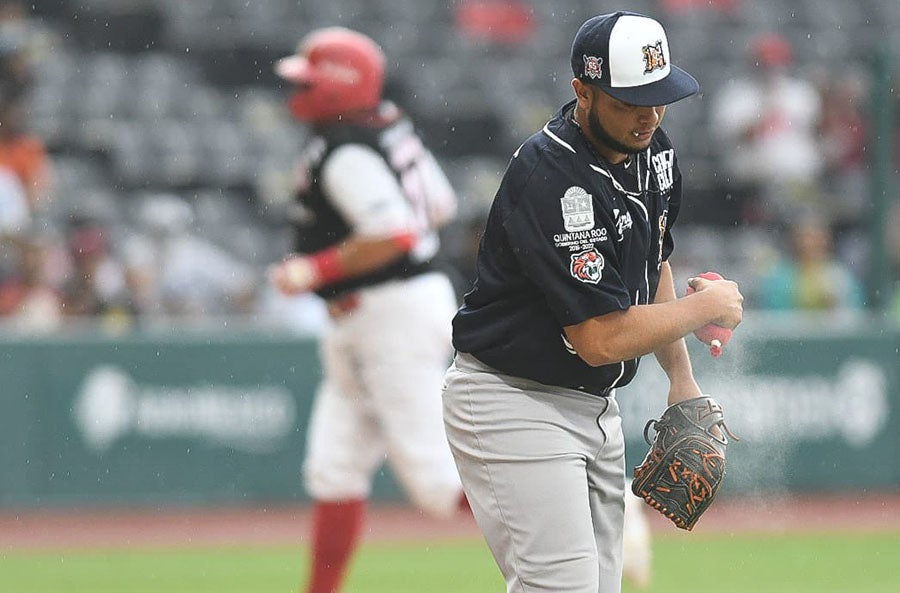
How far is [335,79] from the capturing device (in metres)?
7.26

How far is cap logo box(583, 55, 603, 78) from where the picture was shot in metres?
4.16

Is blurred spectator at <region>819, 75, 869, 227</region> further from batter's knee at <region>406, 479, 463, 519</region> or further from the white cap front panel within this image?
the white cap front panel

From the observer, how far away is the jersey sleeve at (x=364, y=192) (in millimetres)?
6871

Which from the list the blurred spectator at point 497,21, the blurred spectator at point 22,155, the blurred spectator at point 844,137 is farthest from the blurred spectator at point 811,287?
the blurred spectator at point 22,155

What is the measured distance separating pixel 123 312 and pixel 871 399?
548 cm

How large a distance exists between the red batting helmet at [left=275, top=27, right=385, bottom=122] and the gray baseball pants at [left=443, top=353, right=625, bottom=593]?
115 inches

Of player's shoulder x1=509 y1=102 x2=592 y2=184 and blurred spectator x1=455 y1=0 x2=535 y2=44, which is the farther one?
blurred spectator x1=455 y1=0 x2=535 y2=44

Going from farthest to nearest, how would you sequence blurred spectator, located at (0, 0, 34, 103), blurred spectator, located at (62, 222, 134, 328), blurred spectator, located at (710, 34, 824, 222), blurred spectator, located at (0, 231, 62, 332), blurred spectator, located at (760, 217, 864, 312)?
blurred spectator, located at (710, 34, 824, 222) < blurred spectator, located at (0, 0, 34, 103) < blurred spectator, located at (760, 217, 864, 312) < blurred spectator, located at (62, 222, 134, 328) < blurred spectator, located at (0, 231, 62, 332)

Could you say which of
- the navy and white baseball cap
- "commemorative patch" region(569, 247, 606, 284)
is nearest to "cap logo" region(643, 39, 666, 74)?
the navy and white baseball cap

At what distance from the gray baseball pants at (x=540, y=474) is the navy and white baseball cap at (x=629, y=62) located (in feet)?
2.80

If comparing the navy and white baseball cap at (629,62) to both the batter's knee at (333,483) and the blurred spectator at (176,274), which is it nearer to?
the batter's knee at (333,483)

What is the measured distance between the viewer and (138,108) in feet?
48.5

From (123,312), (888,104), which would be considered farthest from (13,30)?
(888,104)

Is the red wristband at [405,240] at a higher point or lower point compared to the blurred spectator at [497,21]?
higher
